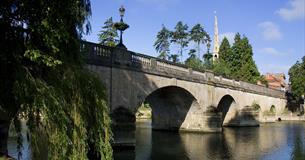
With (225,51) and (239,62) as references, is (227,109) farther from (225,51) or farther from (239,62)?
(225,51)

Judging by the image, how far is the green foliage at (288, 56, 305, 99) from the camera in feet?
209

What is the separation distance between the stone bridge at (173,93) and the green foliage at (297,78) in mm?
7275

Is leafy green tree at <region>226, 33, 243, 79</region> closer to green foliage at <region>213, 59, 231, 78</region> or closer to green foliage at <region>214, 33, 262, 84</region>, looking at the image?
green foliage at <region>214, 33, 262, 84</region>

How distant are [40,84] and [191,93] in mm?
23540

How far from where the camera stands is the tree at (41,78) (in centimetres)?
828

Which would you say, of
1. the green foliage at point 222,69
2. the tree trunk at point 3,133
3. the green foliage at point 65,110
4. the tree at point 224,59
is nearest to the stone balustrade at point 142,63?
the green foliage at point 65,110

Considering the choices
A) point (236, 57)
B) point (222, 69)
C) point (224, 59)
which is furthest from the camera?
point (224, 59)

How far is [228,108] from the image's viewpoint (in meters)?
44.1

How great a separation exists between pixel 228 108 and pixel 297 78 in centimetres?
2589

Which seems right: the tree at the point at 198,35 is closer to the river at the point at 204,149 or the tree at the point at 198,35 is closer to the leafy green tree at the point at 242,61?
the leafy green tree at the point at 242,61

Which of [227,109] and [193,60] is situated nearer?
[227,109]

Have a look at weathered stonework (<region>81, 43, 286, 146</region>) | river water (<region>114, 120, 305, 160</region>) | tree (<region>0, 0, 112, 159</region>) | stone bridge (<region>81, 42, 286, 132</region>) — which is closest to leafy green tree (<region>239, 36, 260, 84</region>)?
stone bridge (<region>81, 42, 286, 132</region>)

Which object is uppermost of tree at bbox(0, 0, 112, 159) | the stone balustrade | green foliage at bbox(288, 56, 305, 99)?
green foliage at bbox(288, 56, 305, 99)

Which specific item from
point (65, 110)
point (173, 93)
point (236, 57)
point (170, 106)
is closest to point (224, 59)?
point (236, 57)
